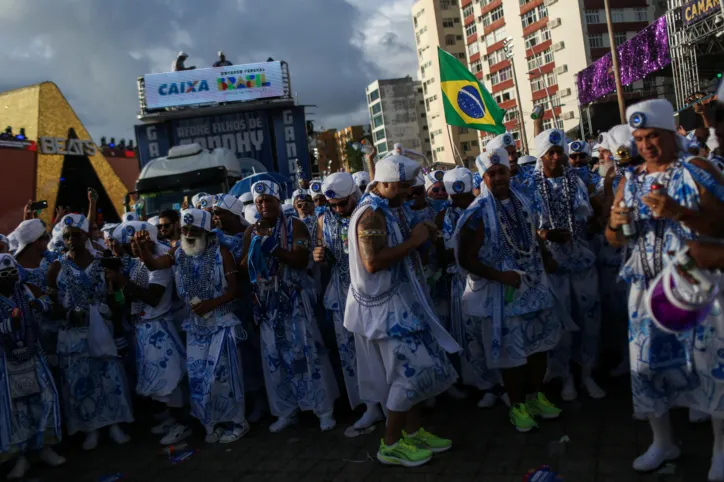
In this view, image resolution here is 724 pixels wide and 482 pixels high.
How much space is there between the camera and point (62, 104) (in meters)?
22.5

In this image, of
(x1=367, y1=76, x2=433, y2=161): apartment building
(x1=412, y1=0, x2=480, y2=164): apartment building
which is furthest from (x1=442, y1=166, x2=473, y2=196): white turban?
(x1=367, y1=76, x2=433, y2=161): apartment building

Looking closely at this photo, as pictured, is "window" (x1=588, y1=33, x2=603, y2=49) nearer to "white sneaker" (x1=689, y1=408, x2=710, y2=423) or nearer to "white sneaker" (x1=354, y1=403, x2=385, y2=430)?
"white sneaker" (x1=354, y1=403, x2=385, y2=430)

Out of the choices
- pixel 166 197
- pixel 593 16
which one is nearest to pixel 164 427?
pixel 166 197

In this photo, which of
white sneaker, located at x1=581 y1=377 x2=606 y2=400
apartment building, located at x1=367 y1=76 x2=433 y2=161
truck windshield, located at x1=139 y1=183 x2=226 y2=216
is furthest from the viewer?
apartment building, located at x1=367 y1=76 x2=433 y2=161

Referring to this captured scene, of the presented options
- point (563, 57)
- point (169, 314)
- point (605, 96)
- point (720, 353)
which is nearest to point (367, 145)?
point (169, 314)

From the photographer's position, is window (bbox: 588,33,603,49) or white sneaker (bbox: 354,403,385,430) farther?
window (bbox: 588,33,603,49)

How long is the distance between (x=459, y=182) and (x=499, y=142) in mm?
705

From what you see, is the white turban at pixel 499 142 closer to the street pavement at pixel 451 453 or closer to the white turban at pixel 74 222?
the street pavement at pixel 451 453

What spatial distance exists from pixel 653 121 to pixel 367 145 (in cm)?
373

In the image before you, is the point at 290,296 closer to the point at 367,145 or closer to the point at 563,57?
the point at 367,145

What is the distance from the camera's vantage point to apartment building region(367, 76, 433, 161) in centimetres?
10288

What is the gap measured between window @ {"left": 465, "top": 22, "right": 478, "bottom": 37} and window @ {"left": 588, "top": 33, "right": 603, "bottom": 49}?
734 inches

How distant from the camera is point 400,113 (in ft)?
339

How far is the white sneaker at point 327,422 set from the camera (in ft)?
17.7
